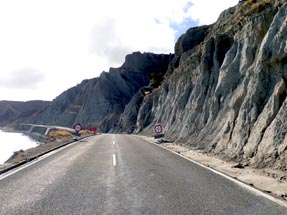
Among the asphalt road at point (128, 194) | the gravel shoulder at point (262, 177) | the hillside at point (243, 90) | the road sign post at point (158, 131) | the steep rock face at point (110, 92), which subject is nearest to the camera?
the asphalt road at point (128, 194)

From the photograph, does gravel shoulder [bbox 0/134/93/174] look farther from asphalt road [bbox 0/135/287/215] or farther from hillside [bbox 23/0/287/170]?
hillside [bbox 23/0/287/170]

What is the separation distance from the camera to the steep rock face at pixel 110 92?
127 m

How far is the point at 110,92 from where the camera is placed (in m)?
131

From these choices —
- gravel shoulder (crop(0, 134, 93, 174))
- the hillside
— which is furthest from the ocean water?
the hillside

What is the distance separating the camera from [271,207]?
22.9 ft

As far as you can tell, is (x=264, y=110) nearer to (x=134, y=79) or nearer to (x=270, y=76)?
(x=270, y=76)

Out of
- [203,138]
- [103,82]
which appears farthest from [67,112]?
[203,138]

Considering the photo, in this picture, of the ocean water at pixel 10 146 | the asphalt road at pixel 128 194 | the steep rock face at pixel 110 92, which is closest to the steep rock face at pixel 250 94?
the asphalt road at pixel 128 194

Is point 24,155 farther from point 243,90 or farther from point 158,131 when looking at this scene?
point 158,131

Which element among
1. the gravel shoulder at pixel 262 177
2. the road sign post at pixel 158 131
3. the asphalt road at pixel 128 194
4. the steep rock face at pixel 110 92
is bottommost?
the asphalt road at pixel 128 194

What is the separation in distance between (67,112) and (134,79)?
33.0m

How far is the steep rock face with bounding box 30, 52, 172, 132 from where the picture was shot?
127m

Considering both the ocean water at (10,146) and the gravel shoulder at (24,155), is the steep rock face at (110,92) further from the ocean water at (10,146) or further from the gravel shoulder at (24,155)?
the gravel shoulder at (24,155)

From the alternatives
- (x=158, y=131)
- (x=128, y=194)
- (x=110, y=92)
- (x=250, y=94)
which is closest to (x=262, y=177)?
(x=128, y=194)
